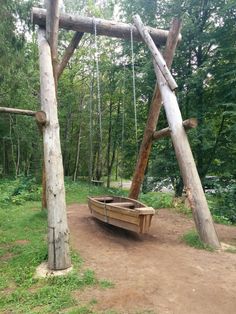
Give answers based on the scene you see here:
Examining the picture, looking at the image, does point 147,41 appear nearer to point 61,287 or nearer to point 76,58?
point 61,287

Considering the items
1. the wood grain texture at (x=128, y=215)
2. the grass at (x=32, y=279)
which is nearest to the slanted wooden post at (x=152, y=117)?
the wood grain texture at (x=128, y=215)

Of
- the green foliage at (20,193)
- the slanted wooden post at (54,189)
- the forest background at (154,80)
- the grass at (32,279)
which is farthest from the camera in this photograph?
the forest background at (154,80)

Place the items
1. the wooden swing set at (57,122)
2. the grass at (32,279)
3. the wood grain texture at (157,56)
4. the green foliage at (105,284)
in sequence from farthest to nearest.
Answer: the wood grain texture at (157,56)
the wooden swing set at (57,122)
the green foliage at (105,284)
the grass at (32,279)

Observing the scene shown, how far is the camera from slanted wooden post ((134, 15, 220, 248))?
540 cm

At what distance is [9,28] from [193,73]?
648cm

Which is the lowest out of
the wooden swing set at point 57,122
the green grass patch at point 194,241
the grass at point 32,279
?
the grass at point 32,279

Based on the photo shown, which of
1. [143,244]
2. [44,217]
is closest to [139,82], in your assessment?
[44,217]

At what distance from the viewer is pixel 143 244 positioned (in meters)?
5.55

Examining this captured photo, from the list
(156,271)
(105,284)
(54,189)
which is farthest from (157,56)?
(105,284)

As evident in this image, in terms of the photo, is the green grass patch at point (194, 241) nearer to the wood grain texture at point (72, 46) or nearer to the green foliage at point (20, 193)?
the wood grain texture at point (72, 46)

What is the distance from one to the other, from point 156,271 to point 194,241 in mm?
1560

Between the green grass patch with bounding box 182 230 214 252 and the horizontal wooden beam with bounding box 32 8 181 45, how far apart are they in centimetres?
446

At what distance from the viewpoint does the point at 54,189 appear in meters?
4.73

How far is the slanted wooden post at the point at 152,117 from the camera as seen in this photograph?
23.2 feet
